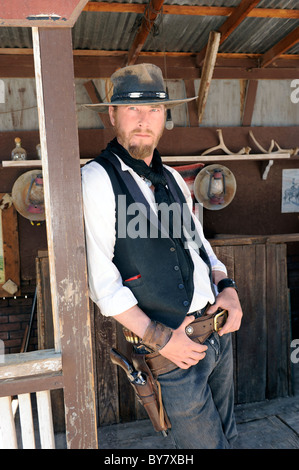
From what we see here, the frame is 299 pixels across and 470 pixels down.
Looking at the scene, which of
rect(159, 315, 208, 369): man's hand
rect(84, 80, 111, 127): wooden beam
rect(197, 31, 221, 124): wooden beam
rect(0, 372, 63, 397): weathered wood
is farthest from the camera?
rect(84, 80, 111, 127): wooden beam

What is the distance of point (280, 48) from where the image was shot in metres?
4.18

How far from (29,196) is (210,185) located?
188 cm

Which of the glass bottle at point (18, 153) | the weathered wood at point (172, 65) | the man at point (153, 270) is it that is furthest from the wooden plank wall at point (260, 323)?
the weathered wood at point (172, 65)

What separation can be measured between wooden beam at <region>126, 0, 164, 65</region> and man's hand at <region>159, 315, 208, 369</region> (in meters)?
2.40

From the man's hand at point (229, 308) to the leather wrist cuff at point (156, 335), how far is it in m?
0.31

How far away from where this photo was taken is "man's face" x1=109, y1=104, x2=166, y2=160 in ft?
6.02

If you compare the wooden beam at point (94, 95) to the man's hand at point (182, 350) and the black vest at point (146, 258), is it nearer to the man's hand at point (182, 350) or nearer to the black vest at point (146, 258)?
the black vest at point (146, 258)

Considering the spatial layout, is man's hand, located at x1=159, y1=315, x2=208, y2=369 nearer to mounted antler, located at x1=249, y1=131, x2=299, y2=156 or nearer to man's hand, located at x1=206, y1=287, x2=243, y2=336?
man's hand, located at x1=206, y1=287, x2=243, y2=336

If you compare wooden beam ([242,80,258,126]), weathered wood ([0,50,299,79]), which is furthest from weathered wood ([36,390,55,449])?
wooden beam ([242,80,258,126])

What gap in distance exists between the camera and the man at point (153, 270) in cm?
166

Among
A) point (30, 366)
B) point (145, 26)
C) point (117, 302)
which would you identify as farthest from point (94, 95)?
point (30, 366)

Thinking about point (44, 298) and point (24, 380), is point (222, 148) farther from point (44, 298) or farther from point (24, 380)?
point (24, 380)
